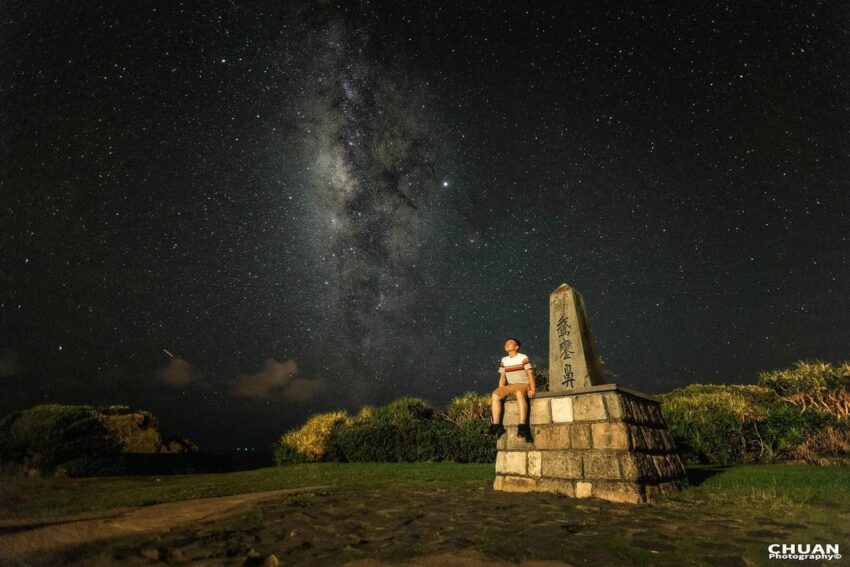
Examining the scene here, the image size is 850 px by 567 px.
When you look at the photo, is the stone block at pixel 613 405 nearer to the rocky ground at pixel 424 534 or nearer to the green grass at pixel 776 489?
the rocky ground at pixel 424 534

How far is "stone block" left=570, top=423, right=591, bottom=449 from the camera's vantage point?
592cm

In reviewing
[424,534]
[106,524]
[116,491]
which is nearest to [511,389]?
[424,534]

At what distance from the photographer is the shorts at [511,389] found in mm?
6695

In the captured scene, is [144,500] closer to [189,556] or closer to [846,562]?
[189,556]

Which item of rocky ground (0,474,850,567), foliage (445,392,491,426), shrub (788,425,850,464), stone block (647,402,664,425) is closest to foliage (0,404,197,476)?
rocky ground (0,474,850,567)

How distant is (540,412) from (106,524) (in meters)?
5.54

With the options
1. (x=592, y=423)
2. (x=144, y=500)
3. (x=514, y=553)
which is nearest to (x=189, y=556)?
(x=514, y=553)

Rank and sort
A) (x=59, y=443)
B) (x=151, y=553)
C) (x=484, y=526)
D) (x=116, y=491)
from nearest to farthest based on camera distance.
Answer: (x=151, y=553) → (x=484, y=526) → (x=116, y=491) → (x=59, y=443)

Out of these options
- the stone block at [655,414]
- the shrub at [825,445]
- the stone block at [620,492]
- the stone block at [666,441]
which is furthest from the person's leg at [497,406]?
the shrub at [825,445]

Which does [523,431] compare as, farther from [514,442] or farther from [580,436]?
[580,436]

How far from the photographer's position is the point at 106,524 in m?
4.18

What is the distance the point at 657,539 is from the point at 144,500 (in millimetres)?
6331

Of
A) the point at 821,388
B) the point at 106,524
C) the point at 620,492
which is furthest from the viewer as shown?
the point at 821,388

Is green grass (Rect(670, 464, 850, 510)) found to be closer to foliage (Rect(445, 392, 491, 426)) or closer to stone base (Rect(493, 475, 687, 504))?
stone base (Rect(493, 475, 687, 504))
